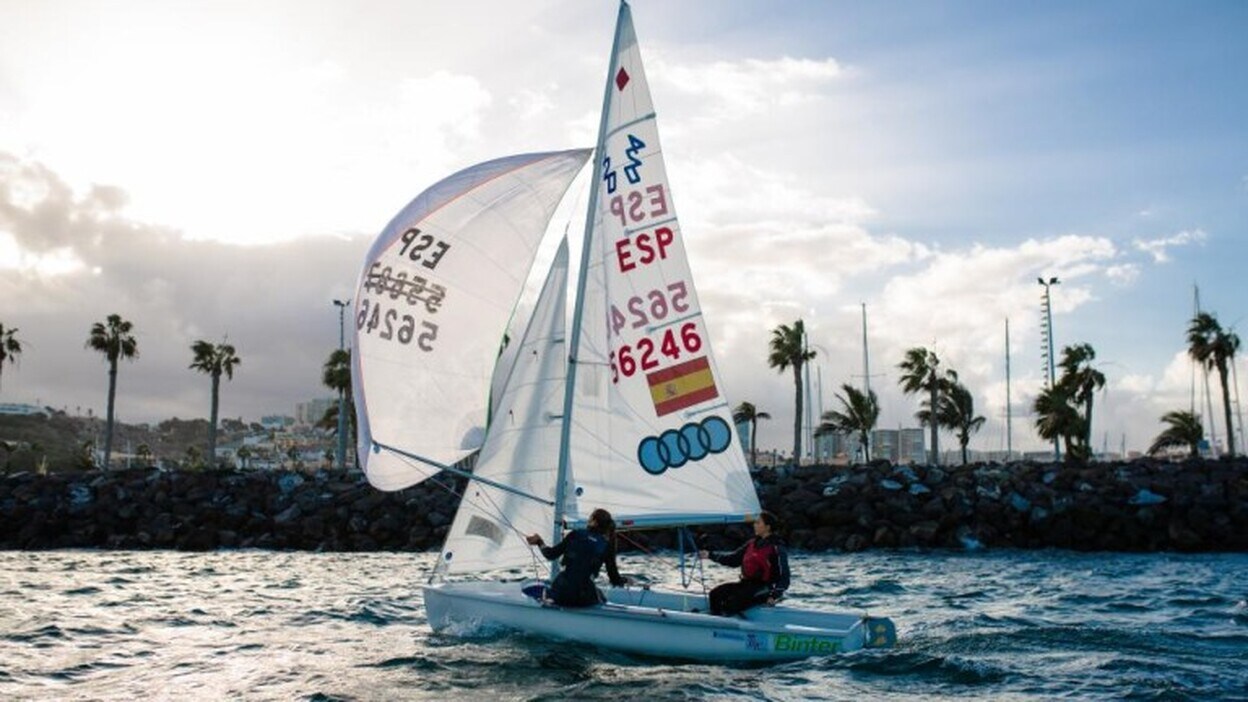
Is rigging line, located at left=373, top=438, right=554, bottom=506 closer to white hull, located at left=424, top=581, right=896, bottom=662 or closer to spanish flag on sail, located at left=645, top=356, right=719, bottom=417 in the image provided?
white hull, located at left=424, top=581, right=896, bottom=662

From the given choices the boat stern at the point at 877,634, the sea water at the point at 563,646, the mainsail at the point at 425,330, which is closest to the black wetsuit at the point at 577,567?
the sea water at the point at 563,646

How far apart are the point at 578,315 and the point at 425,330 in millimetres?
2374

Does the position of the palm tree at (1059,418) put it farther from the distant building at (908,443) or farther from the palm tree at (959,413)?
the distant building at (908,443)

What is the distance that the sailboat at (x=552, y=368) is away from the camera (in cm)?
1717

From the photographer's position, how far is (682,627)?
51.7ft

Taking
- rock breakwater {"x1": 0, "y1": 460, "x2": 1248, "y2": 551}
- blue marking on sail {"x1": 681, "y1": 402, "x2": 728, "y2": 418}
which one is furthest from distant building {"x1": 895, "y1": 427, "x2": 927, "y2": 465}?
blue marking on sail {"x1": 681, "y1": 402, "x2": 728, "y2": 418}

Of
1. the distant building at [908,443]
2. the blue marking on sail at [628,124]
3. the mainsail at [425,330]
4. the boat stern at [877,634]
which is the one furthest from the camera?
the distant building at [908,443]

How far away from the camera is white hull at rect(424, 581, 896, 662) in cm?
1552

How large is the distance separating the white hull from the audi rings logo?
2107mm

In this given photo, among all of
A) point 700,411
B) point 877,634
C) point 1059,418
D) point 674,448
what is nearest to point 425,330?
point 674,448

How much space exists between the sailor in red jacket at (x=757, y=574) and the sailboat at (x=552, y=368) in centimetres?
69

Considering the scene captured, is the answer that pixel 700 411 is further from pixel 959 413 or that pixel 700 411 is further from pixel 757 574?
pixel 959 413

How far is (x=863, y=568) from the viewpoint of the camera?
31828 millimetres

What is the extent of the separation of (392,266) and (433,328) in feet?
3.79
